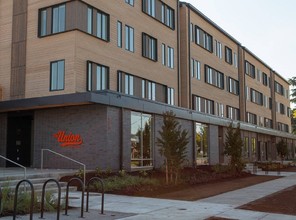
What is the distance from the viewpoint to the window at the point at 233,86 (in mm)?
43219

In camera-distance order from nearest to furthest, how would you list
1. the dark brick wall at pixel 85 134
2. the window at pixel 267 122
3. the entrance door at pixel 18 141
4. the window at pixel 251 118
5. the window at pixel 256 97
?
the dark brick wall at pixel 85 134 < the entrance door at pixel 18 141 < the window at pixel 251 118 < the window at pixel 256 97 < the window at pixel 267 122

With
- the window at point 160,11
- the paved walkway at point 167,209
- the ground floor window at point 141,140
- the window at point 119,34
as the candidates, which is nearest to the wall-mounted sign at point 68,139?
the ground floor window at point 141,140

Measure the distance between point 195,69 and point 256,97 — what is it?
2195 cm

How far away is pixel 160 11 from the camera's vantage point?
29.9 meters

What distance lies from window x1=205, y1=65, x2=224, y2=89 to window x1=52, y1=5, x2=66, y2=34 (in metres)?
18.1

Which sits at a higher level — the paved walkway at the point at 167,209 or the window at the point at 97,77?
the window at the point at 97,77

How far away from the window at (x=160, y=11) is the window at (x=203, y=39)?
4765mm

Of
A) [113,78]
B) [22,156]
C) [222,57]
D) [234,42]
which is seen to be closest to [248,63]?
[234,42]

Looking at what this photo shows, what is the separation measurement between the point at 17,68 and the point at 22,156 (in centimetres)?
506

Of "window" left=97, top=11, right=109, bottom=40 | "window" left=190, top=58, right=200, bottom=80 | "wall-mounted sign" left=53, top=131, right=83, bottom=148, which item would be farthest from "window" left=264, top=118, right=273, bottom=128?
"wall-mounted sign" left=53, top=131, right=83, bottom=148

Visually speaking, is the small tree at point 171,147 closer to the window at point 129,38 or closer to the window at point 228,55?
the window at point 129,38

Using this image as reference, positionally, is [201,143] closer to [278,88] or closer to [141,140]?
[141,140]

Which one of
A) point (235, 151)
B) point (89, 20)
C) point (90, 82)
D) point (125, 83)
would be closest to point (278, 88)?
point (235, 151)

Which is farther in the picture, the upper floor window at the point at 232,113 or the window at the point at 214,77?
the upper floor window at the point at 232,113
